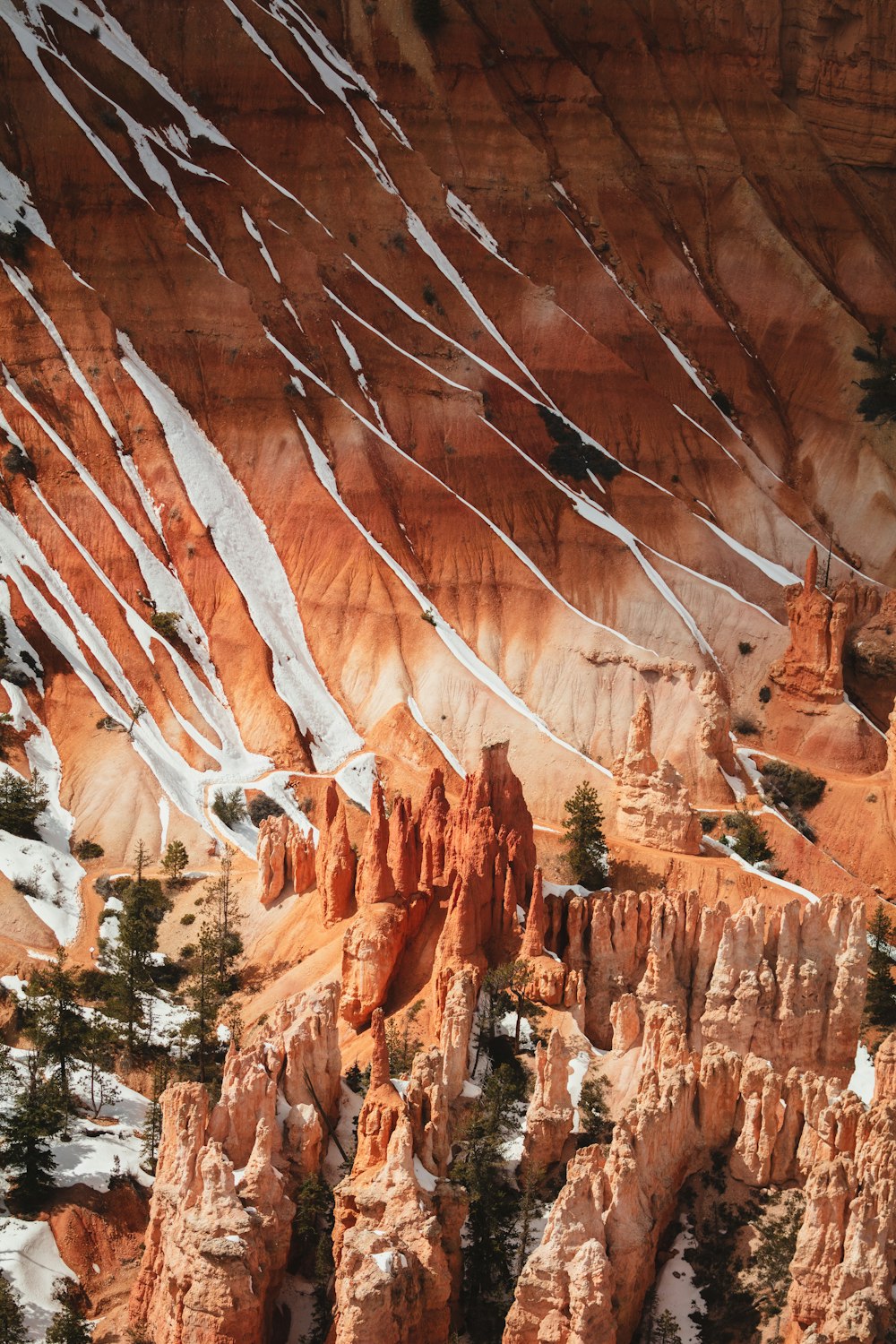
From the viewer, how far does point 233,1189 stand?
33.8 metres

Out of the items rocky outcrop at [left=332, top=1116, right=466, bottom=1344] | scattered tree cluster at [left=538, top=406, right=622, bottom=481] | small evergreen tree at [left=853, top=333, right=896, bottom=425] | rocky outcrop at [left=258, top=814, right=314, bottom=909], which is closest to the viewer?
rocky outcrop at [left=332, top=1116, right=466, bottom=1344]

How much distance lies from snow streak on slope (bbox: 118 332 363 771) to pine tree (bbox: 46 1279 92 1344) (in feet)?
94.8

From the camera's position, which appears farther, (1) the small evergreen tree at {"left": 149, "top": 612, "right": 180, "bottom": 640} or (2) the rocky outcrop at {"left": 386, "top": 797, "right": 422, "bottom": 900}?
(1) the small evergreen tree at {"left": 149, "top": 612, "right": 180, "bottom": 640}

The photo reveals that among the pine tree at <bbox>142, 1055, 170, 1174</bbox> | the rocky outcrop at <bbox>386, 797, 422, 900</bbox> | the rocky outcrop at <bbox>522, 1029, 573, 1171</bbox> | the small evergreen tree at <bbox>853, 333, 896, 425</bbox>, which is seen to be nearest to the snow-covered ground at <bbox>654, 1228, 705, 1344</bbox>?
the rocky outcrop at <bbox>522, 1029, 573, 1171</bbox>

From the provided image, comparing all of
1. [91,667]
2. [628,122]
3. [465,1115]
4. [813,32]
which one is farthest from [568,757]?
[813,32]

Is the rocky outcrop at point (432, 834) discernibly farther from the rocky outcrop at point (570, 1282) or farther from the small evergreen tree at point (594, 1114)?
the rocky outcrop at point (570, 1282)

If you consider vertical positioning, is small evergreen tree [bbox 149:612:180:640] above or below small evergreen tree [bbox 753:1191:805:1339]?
above

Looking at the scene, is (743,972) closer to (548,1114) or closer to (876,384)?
(548,1114)

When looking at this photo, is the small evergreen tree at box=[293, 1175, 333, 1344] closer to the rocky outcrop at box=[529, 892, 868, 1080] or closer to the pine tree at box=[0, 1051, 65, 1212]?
the pine tree at box=[0, 1051, 65, 1212]

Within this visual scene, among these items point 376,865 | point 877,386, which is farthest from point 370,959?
point 877,386

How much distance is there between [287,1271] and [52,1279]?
5258 millimetres

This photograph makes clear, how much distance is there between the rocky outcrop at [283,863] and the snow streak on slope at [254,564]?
994 cm

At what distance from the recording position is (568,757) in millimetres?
63406

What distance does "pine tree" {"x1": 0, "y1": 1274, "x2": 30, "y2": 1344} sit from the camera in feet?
117
